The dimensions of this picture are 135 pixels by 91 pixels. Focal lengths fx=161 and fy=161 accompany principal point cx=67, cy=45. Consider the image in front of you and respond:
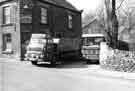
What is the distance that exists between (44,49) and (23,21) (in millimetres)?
6871

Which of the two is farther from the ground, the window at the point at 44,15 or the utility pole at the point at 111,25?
the window at the point at 44,15

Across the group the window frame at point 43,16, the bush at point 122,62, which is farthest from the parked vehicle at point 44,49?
the window frame at point 43,16

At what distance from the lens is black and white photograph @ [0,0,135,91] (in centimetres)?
1048

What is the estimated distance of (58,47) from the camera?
52.9 ft

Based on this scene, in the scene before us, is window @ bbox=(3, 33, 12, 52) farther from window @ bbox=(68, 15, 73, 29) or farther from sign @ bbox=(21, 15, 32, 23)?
window @ bbox=(68, 15, 73, 29)

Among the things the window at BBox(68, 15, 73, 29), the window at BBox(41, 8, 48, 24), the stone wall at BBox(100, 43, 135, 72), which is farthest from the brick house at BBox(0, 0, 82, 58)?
the stone wall at BBox(100, 43, 135, 72)

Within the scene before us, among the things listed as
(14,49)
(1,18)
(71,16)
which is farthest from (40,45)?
(71,16)

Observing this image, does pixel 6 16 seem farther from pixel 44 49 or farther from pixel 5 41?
pixel 44 49

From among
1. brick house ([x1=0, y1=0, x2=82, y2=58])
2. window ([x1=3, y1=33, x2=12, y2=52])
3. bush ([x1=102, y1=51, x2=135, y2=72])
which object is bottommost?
bush ([x1=102, y1=51, x2=135, y2=72])

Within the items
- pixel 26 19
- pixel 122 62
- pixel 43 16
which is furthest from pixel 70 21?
pixel 122 62

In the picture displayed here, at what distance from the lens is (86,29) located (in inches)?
2240

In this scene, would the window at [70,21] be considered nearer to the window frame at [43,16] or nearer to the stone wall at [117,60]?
the window frame at [43,16]

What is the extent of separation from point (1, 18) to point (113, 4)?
573 inches

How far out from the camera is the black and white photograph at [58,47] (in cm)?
1048
